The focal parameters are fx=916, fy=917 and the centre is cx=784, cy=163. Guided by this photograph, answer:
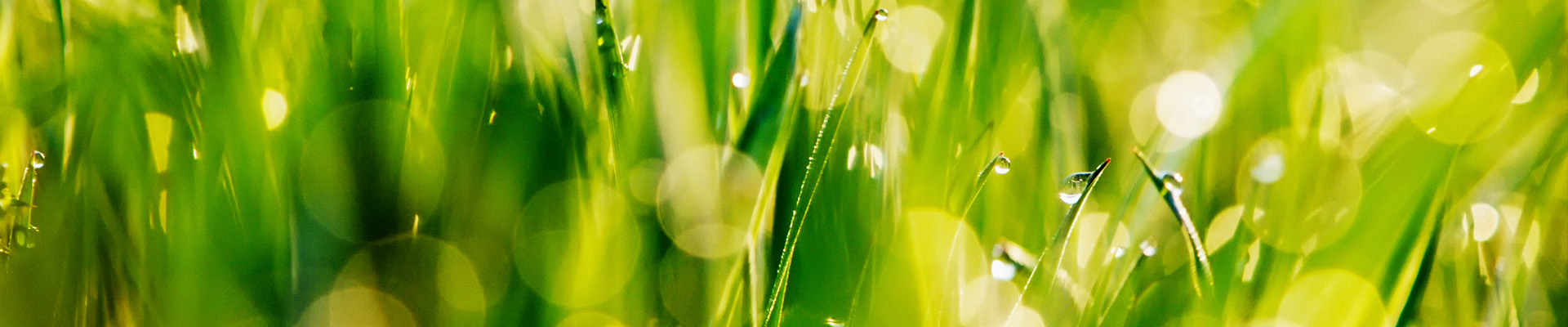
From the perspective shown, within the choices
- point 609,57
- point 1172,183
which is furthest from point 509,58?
point 1172,183

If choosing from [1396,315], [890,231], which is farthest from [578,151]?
[1396,315]

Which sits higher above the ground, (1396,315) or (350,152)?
(350,152)

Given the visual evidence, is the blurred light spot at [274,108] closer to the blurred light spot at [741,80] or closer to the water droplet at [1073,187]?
the blurred light spot at [741,80]

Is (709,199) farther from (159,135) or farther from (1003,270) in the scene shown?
(159,135)

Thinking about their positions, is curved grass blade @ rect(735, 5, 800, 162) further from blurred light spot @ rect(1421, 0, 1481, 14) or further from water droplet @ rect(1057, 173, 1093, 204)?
blurred light spot @ rect(1421, 0, 1481, 14)

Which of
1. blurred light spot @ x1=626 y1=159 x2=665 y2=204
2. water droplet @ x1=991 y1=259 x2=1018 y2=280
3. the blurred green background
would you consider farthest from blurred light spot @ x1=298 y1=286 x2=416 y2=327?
water droplet @ x1=991 y1=259 x2=1018 y2=280

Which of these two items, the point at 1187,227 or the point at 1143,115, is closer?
the point at 1187,227

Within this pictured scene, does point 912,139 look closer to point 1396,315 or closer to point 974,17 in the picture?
point 974,17
